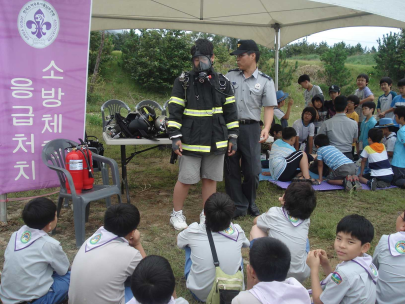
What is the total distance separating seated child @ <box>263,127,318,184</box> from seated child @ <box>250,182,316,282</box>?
2538mm

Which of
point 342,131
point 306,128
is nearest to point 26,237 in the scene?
point 342,131

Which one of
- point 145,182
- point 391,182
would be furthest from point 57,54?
point 391,182

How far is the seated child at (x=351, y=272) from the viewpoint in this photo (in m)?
1.92

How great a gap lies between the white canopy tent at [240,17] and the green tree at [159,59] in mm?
14519

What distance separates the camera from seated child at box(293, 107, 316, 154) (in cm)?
623

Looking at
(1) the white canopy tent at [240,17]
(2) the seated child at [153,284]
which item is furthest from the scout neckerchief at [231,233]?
(1) the white canopy tent at [240,17]

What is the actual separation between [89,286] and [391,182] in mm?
4894

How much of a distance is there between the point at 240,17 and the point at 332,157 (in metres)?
3.03

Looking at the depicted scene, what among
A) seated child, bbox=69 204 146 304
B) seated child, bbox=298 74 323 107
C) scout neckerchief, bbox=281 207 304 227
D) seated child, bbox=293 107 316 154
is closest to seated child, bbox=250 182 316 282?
scout neckerchief, bbox=281 207 304 227

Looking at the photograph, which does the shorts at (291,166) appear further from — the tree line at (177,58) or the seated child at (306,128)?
the tree line at (177,58)

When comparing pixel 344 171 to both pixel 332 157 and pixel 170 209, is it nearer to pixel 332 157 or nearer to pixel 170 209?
pixel 332 157

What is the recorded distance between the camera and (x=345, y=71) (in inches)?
813

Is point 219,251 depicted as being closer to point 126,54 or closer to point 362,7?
point 362,7

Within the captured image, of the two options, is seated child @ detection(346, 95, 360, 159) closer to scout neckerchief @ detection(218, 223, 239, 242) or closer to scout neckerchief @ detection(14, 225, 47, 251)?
scout neckerchief @ detection(218, 223, 239, 242)
